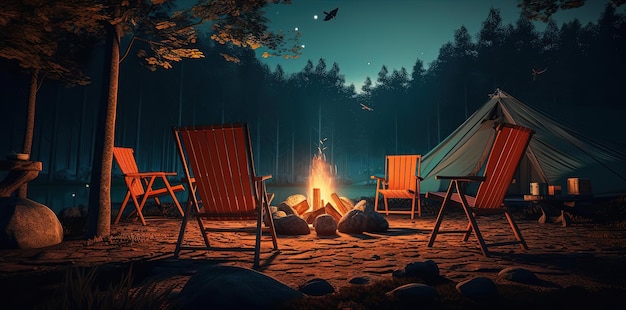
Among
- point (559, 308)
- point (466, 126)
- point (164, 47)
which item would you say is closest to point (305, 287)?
point (559, 308)

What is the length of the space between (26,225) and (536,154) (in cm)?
1020

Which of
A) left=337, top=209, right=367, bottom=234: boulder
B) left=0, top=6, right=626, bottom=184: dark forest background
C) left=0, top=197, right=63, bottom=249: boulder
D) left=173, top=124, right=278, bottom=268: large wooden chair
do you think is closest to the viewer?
left=173, top=124, right=278, bottom=268: large wooden chair

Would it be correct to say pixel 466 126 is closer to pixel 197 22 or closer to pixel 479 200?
pixel 479 200

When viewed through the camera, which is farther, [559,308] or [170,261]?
[170,261]

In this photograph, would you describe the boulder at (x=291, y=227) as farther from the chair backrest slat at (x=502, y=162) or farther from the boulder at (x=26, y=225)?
the boulder at (x=26, y=225)

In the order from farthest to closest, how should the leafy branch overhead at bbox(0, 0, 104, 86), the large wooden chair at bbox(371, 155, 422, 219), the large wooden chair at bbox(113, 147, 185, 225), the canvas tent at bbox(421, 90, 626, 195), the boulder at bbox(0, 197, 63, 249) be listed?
the canvas tent at bbox(421, 90, 626, 195), the large wooden chair at bbox(371, 155, 422, 219), the large wooden chair at bbox(113, 147, 185, 225), the boulder at bbox(0, 197, 63, 249), the leafy branch overhead at bbox(0, 0, 104, 86)

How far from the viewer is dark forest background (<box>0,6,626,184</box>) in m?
24.8

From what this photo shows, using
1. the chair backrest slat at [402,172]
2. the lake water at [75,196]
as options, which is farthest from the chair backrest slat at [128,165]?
the chair backrest slat at [402,172]

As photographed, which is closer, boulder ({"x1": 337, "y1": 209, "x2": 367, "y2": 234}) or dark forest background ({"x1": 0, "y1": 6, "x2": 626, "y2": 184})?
boulder ({"x1": 337, "y1": 209, "x2": 367, "y2": 234})

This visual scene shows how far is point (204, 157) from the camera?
3693 millimetres

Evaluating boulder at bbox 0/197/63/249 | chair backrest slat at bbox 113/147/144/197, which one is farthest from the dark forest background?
boulder at bbox 0/197/63/249

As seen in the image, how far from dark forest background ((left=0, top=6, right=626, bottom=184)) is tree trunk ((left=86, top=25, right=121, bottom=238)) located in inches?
702

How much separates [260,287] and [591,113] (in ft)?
42.4

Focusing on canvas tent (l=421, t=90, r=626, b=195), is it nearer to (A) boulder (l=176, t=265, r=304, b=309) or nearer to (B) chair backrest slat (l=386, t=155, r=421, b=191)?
(B) chair backrest slat (l=386, t=155, r=421, b=191)
